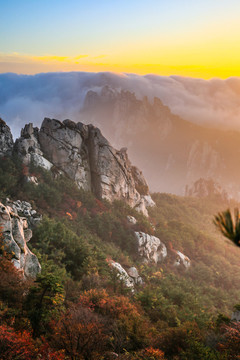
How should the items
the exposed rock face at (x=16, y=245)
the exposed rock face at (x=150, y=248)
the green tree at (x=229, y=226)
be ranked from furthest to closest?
the exposed rock face at (x=150, y=248) → the exposed rock face at (x=16, y=245) → the green tree at (x=229, y=226)

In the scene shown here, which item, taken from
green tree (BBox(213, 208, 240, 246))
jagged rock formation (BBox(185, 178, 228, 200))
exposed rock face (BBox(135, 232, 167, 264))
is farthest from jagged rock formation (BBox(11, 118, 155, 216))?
jagged rock formation (BBox(185, 178, 228, 200))

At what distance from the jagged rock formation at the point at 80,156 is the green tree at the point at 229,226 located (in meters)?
36.4

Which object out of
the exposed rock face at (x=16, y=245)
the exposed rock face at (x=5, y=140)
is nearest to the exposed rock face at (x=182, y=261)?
the exposed rock face at (x=16, y=245)

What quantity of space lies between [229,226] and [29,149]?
38.3m

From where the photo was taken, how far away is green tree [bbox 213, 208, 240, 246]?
4245 mm

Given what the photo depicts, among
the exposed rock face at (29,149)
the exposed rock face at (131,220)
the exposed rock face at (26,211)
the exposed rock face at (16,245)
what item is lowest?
the exposed rock face at (131,220)

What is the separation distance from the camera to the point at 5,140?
36812 millimetres

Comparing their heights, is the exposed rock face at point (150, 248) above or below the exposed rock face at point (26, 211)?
below

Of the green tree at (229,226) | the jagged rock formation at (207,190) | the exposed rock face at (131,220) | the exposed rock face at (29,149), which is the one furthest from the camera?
the jagged rock formation at (207,190)

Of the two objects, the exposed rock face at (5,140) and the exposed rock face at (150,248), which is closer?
the exposed rock face at (5,140)

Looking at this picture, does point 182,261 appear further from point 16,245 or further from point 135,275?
point 16,245

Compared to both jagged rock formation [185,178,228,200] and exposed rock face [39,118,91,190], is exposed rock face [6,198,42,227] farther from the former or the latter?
jagged rock formation [185,178,228,200]

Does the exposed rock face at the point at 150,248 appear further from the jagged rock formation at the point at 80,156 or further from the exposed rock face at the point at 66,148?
the exposed rock face at the point at 66,148

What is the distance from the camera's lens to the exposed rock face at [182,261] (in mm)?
40481
